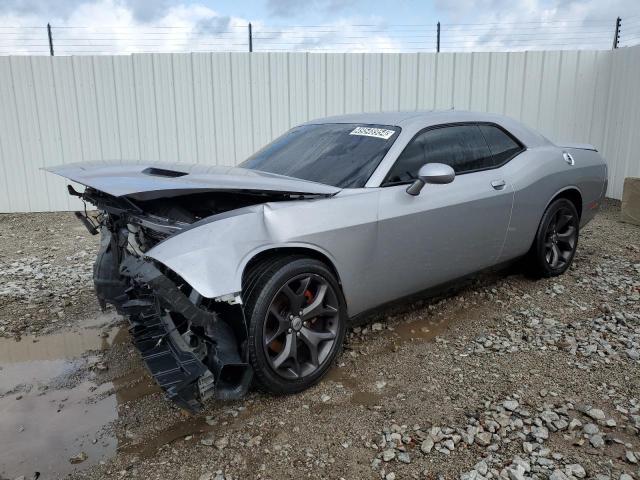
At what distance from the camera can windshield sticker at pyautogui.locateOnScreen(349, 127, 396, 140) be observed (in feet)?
11.9

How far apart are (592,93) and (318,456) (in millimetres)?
8529

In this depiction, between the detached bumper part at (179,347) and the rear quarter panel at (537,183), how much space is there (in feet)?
8.32

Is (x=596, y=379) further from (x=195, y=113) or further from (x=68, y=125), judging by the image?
(x=68, y=125)

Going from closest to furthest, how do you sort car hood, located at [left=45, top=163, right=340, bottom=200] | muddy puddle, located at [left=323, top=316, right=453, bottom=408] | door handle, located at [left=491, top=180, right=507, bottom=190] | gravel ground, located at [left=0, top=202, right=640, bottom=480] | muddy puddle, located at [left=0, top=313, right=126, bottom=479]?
gravel ground, located at [left=0, top=202, right=640, bottom=480], muddy puddle, located at [left=0, top=313, right=126, bottom=479], car hood, located at [left=45, top=163, right=340, bottom=200], muddy puddle, located at [left=323, top=316, right=453, bottom=408], door handle, located at [left=491, top=180, right=507, bottom=190]

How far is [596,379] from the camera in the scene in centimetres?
310

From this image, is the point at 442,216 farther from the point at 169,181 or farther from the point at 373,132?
the point at 169,181

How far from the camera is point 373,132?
3.71 metres

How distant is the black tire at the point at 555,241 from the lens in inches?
179

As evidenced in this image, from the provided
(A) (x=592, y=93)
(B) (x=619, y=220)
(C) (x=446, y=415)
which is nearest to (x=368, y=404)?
(C) (x=446, y=415)

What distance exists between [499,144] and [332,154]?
152 centimetres

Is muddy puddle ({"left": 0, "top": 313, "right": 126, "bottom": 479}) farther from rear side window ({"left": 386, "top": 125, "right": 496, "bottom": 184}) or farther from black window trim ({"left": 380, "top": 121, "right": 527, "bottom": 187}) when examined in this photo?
rear side window ({"left": 386, "top": 125, "right": 496, "bottom": 184})

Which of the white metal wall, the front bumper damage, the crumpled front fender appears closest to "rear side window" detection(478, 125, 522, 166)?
the crumpled front fender

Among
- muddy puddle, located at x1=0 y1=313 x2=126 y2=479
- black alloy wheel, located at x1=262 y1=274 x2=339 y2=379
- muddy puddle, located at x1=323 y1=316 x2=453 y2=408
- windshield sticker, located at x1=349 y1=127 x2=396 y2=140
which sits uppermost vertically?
windshield sticker, located at x1=349 y1=127 x2=396 y2=140

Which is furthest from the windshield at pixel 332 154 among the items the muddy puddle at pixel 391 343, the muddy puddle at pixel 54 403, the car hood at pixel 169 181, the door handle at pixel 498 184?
the muddy puddle at pixel 54 403
